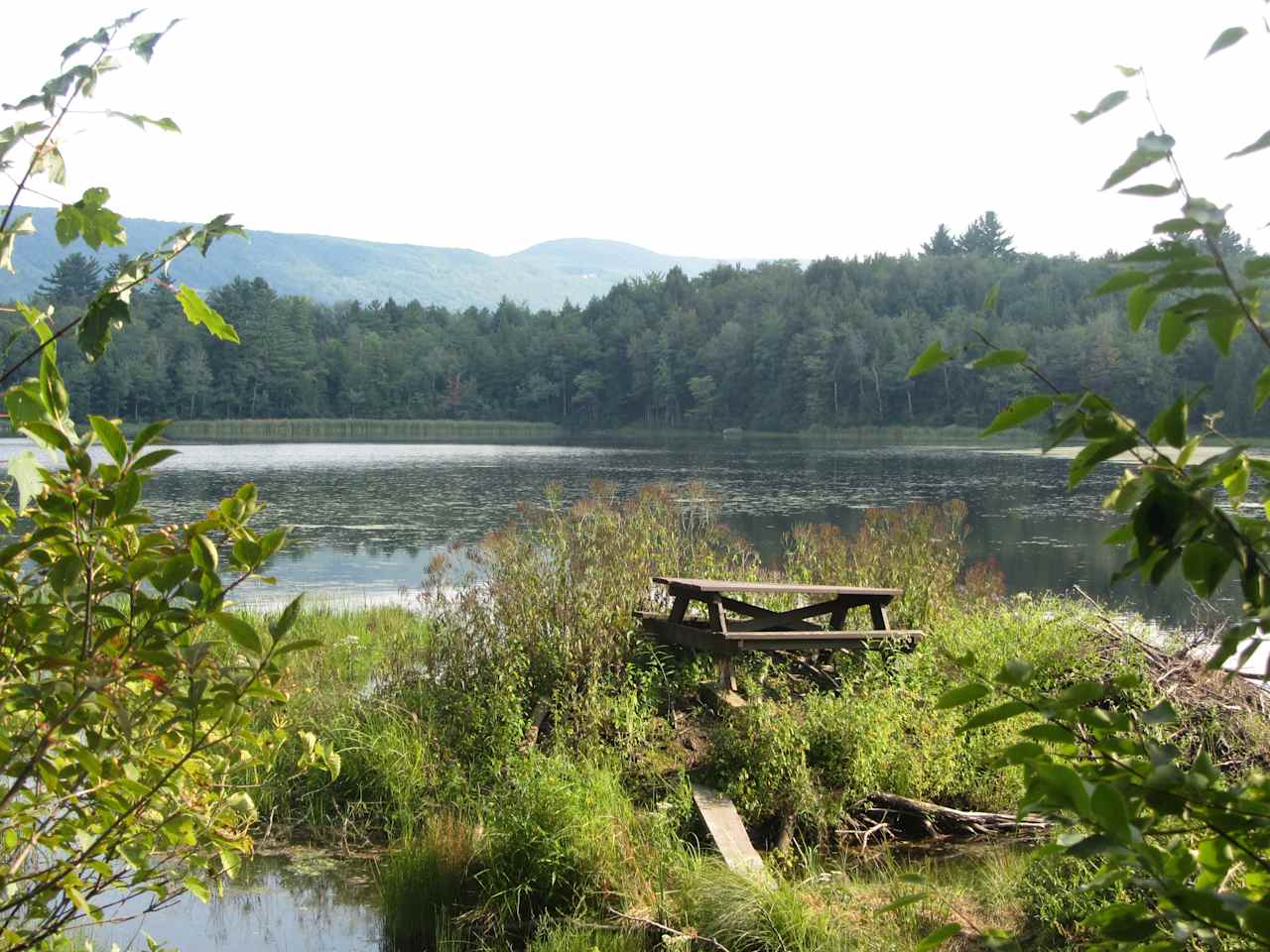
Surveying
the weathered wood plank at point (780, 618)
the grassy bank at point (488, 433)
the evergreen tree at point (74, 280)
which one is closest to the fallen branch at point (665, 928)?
the weathered wood plank at point (780, 618)

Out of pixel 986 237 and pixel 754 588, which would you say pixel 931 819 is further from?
pixel 986 237

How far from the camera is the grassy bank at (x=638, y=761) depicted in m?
5.21

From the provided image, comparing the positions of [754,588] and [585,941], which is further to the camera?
[754,588]

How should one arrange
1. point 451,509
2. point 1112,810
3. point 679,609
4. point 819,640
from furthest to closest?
point 451,509, point 679,609, point 819,640, point 1112,810

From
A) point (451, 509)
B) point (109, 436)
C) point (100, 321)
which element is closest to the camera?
point (100, 321)

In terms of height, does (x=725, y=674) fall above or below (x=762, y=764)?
above

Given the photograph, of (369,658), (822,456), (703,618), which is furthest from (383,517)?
(822,456)

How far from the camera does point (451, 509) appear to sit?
28.7 meters

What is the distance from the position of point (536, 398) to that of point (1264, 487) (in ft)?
378

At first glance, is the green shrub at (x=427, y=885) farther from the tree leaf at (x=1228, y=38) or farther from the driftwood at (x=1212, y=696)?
the tree leaf at (x=1228, y=38)

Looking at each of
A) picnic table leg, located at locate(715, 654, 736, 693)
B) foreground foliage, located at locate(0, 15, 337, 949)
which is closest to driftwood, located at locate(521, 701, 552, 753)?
picnic table leg, located at locate(715, 654, 736, 693)

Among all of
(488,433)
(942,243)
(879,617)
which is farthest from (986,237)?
(879,617)

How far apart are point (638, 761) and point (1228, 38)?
6175 millimetres

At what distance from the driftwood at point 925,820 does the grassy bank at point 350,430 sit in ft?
234
